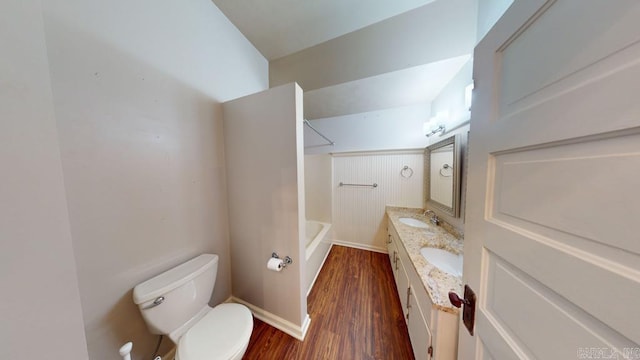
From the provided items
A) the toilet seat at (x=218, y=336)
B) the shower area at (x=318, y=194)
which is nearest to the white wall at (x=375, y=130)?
the shower area at (x=318, y=194)

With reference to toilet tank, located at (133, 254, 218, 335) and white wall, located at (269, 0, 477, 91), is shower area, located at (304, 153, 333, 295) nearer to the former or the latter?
white wall, located at (269, 0, 477, 91)

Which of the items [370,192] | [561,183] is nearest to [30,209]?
[561,183]

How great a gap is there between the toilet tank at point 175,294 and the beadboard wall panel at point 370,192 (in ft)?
6.45

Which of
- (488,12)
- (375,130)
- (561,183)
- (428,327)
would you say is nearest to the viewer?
(561,183)

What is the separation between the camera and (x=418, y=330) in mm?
1135

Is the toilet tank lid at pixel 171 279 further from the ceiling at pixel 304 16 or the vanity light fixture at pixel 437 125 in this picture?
the vanity light fixture at pixel 437 125

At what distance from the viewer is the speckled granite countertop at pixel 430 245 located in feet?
3.08

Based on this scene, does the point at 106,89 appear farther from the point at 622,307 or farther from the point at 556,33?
the point at 622,307

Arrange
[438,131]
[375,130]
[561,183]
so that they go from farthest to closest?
[375,130]
[438,131]
[561,183]

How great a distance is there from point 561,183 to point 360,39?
172cm

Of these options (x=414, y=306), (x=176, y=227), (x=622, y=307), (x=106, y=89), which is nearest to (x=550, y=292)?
(x=622, y=307)

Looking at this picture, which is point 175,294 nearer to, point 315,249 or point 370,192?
point 315,249

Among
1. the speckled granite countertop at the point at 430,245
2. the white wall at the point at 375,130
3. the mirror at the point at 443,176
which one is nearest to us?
the speckled granite countertop at the point at 430,245

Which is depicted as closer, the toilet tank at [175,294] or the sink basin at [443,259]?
the toilet tank at [175,294]
